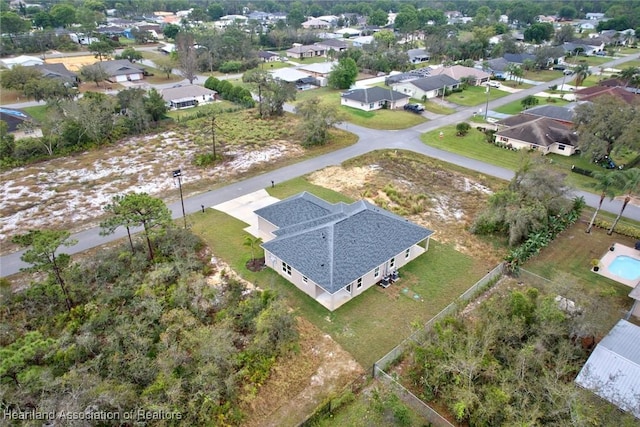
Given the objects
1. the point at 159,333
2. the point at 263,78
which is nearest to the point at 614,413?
the point at 159,333

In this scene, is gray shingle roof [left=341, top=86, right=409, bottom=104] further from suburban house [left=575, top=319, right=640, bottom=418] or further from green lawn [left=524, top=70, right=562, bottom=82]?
suburban house [left=575, top=319, right=640, bottom=418]

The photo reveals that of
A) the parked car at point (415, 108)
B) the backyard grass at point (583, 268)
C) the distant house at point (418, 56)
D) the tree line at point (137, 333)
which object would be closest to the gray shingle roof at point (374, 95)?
the parked car at point (415, 108)

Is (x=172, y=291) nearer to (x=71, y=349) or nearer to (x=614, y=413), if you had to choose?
(x=71, y=349)

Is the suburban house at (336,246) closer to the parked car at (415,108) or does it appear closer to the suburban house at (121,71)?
the parked car at (415,108)

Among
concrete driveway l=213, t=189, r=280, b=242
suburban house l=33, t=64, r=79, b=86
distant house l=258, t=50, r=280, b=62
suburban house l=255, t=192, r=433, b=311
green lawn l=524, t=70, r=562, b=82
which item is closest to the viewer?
suburban house l=255, t=192, r=433, b=311

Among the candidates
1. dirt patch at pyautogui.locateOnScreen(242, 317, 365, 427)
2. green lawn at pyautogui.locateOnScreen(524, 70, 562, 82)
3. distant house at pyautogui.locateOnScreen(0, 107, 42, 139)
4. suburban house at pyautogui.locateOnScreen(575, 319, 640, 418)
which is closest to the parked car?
green lawn at pyautogui.locateOnScreen(524, 70, 562, 82)

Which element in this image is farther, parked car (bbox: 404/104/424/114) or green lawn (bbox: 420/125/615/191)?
parked car (bbox: 404/104/424/114)

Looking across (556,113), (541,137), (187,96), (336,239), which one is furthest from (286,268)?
(187,96)
